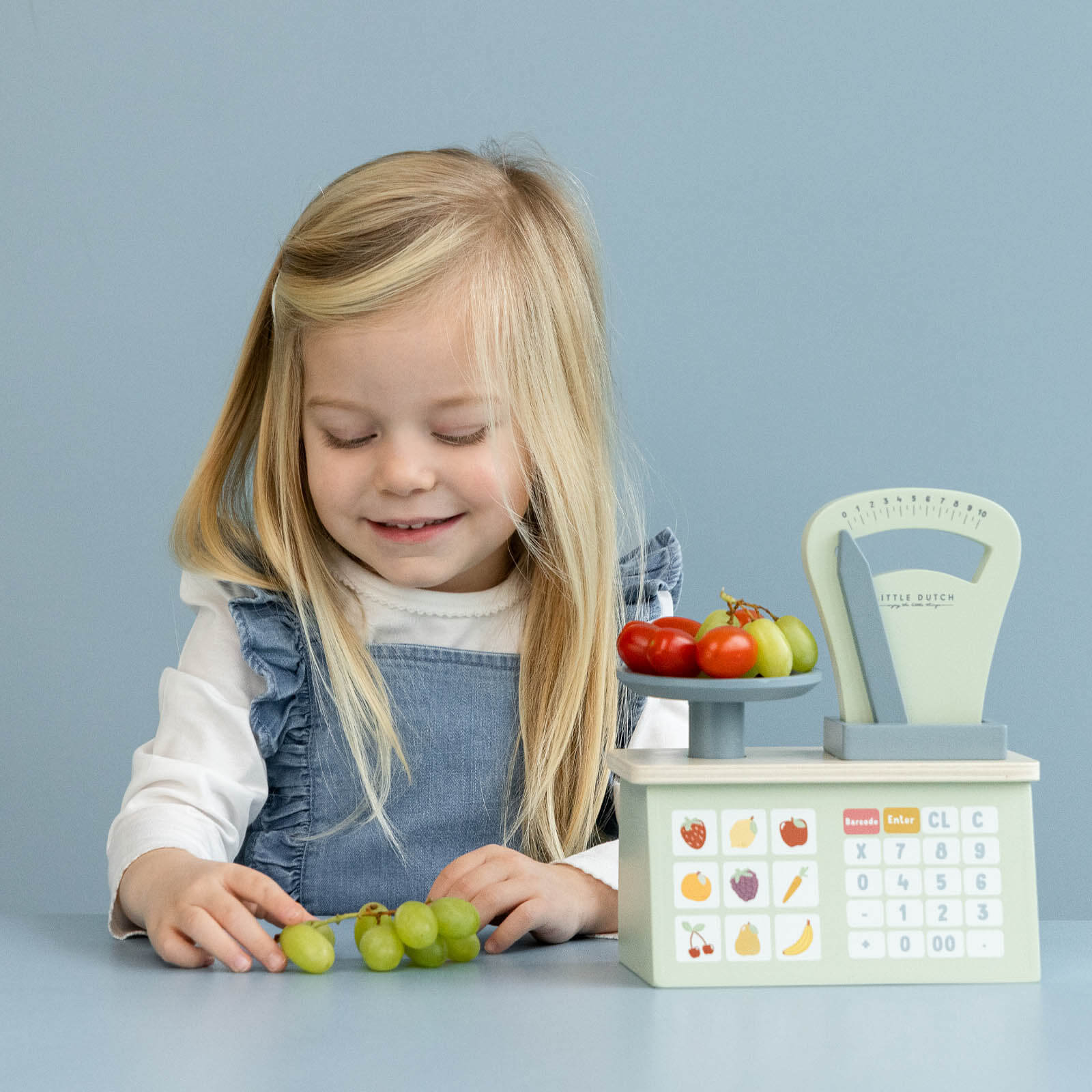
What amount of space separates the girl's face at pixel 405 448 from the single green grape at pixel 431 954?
340mm

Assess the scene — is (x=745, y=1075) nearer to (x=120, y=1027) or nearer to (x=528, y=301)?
(x=120, y=1027)

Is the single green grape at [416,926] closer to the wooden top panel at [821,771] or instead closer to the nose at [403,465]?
the wooden top panel at [821,771]

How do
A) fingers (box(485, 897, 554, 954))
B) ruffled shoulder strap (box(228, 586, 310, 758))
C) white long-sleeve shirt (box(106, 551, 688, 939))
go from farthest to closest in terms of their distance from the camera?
ruffled shoulder strap (box(228, 586, 310, 758)) → white long-sleeve shirt (box(106, 551, 688, 939)) → fingers (box(485, 897, 554, 954))

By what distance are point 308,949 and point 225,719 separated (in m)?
0.33

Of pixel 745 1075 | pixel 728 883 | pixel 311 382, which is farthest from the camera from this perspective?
pixel 311 382

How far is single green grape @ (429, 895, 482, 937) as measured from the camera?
0.76 meters

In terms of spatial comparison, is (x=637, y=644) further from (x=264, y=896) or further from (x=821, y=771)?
(x=264, y=896)

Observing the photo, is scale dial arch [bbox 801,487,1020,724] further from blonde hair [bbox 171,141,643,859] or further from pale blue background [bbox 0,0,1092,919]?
pale blue background [bbox 0,0,1092,919]

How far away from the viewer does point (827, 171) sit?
1.57 m

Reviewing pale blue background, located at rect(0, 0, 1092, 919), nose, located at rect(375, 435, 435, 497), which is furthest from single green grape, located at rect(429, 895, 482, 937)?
pale blue background, located at rect(0, 0, 1092, 919)

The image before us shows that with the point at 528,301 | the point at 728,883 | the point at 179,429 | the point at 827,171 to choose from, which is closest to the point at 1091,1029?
the point at 728,883

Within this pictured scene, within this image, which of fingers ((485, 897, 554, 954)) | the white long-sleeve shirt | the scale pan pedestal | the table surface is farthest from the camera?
the white long-sleeve shirt

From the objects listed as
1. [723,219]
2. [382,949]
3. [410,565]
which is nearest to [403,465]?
[410,565]

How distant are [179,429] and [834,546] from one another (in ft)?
3.41
